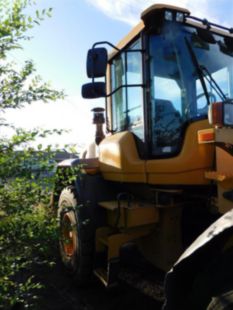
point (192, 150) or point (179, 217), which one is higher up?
point (192, 150)

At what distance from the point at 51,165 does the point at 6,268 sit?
1.82ft

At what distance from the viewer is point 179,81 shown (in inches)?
122

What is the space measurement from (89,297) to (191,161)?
1943 millimetres

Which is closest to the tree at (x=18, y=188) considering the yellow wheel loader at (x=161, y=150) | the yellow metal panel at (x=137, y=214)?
the yellow wheel loader at (x=161, y=150)

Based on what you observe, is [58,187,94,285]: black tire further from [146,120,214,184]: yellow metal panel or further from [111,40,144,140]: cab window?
[146,120,214,184]: yellow metal panel

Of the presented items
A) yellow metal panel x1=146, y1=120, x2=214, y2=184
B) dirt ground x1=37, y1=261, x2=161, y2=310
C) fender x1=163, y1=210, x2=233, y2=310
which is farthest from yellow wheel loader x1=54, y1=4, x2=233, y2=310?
fender x1=163, y1=210, x2=233, y2=310

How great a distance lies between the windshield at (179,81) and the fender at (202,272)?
115cm

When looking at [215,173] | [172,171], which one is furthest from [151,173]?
[215,173]

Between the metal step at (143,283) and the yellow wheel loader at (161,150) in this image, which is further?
the metal step at (143,283)

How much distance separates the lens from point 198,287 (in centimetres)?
214

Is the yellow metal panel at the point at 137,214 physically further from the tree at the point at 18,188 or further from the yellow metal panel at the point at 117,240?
the tree at the point at 18,188

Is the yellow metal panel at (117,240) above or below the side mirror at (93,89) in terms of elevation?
below

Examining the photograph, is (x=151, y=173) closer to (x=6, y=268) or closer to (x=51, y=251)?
(x=51, y=251)

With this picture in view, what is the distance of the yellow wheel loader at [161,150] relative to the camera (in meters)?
2.85
